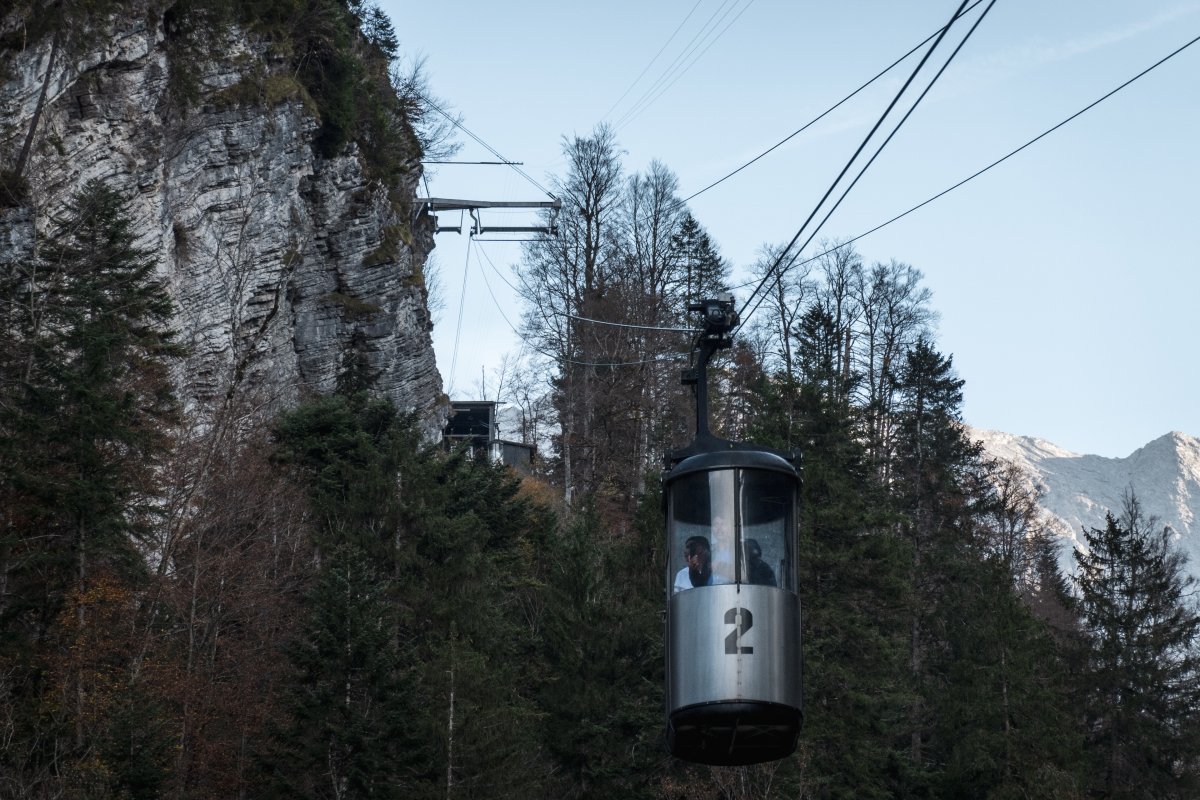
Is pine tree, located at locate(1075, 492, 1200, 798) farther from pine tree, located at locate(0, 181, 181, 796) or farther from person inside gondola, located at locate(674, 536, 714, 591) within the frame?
person inside gondola, located at locate(674, 536, 714, 591)

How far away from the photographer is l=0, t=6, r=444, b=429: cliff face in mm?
29359

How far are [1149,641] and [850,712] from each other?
1094 centimetres

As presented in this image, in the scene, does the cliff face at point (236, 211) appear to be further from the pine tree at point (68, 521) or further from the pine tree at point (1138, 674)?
the pine tree at point (1138, 674)

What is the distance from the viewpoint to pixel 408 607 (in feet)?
89.3

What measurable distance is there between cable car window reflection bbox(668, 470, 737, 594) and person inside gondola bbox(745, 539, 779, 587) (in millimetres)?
150

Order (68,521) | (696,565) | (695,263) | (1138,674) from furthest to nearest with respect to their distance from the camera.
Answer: (695,263), (1138,674), (68,521), (696,565)

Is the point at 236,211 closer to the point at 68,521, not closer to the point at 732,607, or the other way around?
the point at 68,521

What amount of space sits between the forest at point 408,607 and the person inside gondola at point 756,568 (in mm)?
5405

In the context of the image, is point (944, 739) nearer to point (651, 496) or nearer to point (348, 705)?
point (651, 496)

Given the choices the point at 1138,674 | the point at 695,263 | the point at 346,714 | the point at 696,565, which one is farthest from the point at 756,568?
the point at 695,263

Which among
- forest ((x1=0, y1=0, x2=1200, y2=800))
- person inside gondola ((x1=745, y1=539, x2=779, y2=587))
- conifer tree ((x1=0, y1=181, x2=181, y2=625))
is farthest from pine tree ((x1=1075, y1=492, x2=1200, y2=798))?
person inside gondola ((x1=745, y1=539, x2=779, y2=587))

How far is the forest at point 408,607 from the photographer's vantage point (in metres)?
22.2

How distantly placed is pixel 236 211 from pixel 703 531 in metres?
26.7

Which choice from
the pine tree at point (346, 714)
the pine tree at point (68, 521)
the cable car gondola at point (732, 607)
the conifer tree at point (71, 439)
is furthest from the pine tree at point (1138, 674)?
the cable car gondola at point (732, 607)
